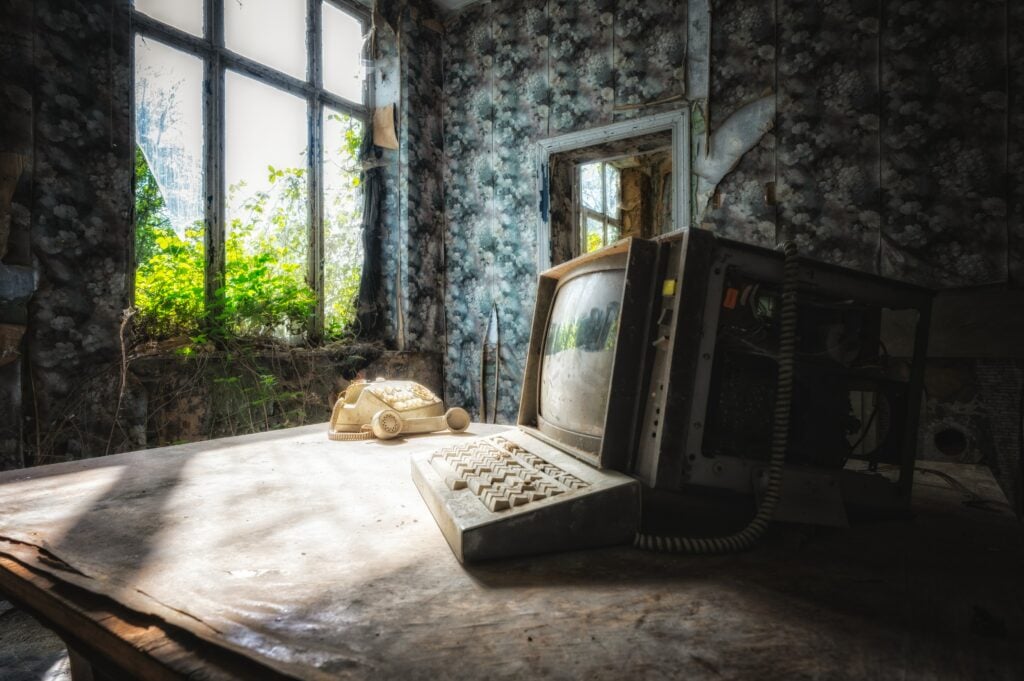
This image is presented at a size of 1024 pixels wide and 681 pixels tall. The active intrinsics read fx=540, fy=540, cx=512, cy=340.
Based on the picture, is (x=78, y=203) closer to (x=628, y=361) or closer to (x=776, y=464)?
(x=628, y=361)

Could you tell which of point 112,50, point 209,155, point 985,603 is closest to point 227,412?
point 209,155

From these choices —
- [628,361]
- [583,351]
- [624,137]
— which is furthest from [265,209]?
[628,361]

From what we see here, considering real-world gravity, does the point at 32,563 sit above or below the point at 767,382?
below

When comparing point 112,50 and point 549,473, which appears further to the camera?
point 112,50

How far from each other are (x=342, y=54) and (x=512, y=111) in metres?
1.65

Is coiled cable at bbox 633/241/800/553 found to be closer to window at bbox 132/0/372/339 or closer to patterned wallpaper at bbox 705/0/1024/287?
patterned wallpaper at bbox 705/0/1024/287

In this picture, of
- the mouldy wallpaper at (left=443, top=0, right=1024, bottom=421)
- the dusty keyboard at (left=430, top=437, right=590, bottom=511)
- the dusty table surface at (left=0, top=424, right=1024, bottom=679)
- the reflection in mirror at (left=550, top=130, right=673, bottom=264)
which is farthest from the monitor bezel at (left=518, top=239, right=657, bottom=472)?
the reflection in mirror at (left=550, top=130, right=673, bottom=264)

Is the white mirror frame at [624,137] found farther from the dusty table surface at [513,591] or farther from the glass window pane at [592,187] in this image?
the dusty table surface at [513,591]

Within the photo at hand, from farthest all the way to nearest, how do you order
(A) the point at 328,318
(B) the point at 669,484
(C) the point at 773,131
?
(A) the point at 328,318, (C) the point at 773,131, (B) the point at 669,484

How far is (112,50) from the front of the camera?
3246 millimetres

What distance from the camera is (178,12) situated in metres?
3.78

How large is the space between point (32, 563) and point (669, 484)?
4.10ft

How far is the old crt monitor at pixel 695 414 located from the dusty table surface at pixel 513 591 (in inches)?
3.3

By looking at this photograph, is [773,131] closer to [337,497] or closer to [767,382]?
[767,382]
